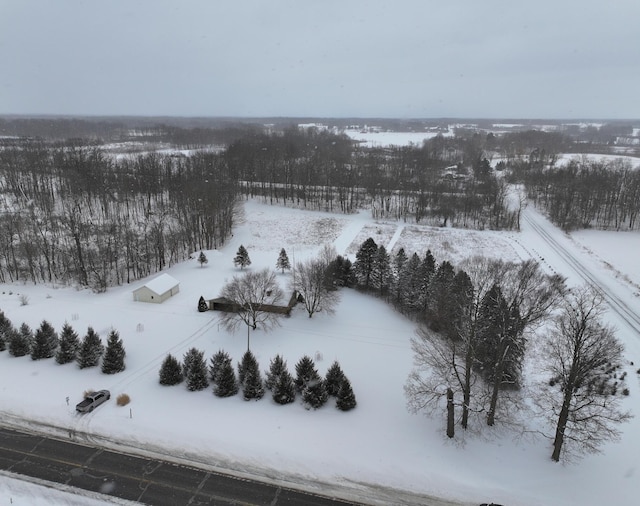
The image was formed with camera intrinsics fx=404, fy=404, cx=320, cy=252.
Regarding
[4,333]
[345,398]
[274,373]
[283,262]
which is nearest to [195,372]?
[274,373]

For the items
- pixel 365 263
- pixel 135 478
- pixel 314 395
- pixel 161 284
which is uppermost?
pixel 365 263

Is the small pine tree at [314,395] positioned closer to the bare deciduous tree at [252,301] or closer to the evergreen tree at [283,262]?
the bare deciduous tree at [252,301]

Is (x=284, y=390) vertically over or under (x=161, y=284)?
under

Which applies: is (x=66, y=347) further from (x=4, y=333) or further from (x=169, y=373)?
(x=169, y=373)

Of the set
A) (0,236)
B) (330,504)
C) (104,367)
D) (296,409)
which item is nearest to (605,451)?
(330,504)

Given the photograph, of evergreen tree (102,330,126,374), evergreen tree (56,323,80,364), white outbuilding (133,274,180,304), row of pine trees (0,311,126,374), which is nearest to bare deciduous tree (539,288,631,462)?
evergreen tree (102,330,126,374)
